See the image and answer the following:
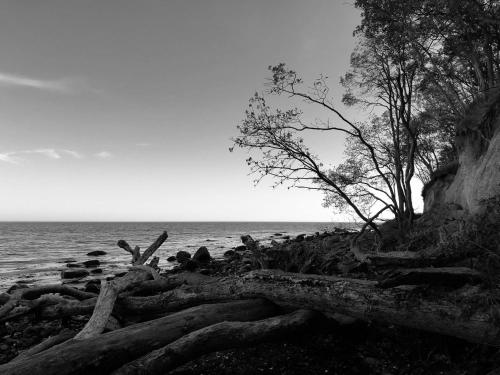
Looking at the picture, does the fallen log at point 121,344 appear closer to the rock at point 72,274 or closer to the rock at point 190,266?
the rock at point 190,266

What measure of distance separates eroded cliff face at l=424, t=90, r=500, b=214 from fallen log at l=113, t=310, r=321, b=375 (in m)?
9.22

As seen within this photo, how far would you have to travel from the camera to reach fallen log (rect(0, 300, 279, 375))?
14.0ft

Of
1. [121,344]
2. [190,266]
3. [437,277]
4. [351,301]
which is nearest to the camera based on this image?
[121,344]

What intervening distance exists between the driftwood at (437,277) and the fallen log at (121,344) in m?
2.69

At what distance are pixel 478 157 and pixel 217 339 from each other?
15068 mm

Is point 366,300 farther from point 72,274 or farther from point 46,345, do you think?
point 72,274

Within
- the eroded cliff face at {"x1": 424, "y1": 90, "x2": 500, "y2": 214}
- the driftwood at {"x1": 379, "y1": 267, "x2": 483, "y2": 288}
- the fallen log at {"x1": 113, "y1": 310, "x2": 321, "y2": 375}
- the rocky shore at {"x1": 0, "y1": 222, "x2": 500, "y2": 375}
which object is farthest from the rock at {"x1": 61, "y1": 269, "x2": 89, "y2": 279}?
the eroded cliff face at {"x1": 424, "y1": 90, "x2": 500, "y2": 214}

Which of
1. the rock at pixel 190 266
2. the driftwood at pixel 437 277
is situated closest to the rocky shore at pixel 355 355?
the driftwood at pixel 437 277

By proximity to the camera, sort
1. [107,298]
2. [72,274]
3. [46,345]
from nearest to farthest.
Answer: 1. [46,345]
2. [107,298]
3. [72,274]

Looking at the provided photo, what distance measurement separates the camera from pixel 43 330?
27.7 feet

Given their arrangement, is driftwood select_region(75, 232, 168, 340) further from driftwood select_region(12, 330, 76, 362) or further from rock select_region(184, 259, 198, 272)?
rock select_region(184, 259, 198, 272)

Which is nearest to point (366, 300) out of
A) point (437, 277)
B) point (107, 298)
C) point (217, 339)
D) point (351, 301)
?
point (351, 301)

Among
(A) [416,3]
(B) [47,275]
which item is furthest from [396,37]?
(B) [47,275]

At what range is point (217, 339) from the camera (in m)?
5.09
